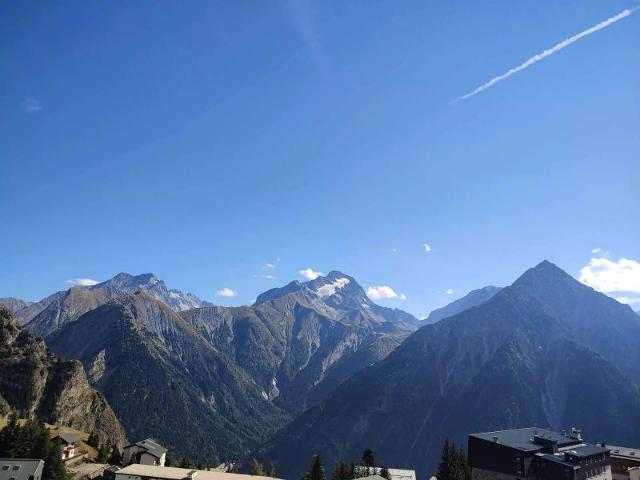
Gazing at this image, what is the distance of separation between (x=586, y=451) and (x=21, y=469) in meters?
123

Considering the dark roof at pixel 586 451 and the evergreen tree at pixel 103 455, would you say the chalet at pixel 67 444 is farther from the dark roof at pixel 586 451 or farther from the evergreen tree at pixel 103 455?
the dark roof at pixel 586 451

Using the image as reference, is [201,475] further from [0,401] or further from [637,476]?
[0,401]

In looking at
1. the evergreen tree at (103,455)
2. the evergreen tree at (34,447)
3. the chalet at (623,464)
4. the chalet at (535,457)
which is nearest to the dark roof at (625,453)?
the chalet at (623,464)

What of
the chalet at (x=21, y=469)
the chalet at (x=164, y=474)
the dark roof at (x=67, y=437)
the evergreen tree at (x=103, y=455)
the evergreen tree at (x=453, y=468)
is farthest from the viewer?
the evergreen tree at (x=103, y=455)

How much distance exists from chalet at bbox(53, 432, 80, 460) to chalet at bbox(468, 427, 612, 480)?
339 feet

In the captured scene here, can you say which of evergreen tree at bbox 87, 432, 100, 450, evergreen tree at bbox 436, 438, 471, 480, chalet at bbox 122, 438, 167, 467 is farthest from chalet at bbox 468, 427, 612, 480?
evergreen tree at bbox 87, 432, 100, 450

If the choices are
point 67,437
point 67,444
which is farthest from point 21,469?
point 67,437

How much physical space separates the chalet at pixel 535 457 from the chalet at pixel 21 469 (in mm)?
97980

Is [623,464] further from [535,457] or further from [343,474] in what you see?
[343,474]

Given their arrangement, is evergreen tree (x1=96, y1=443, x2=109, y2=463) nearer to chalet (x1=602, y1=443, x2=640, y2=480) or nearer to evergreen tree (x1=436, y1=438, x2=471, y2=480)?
evergreen tree (x1=436, y1=438, x2=471, y2=480)

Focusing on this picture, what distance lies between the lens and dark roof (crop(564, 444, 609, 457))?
11605cm

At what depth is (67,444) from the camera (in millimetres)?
131250

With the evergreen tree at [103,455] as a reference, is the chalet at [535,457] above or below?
above

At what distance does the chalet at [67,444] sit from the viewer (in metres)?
129
